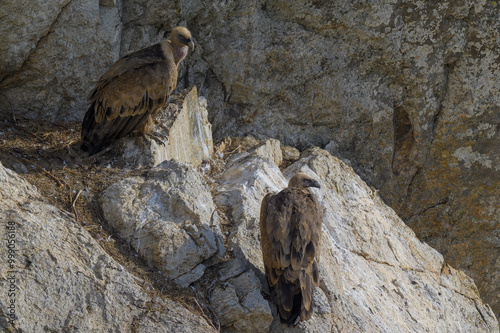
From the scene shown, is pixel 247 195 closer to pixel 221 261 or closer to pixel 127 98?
pixel 221 261

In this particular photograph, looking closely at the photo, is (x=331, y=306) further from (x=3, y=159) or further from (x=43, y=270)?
(x=3, y=159)

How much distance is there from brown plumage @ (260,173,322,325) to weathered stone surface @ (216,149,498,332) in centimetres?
20

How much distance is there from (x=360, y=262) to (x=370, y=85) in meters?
2.65

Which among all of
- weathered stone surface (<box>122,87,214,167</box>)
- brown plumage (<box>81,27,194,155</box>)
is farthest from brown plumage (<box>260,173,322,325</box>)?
brown plumage (<box>81,27,194,155</box>)

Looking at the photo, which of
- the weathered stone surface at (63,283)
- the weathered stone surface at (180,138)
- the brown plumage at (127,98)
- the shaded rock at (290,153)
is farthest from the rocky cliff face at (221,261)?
the brown plumage at (127,98)

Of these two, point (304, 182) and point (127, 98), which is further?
point (304, 182)

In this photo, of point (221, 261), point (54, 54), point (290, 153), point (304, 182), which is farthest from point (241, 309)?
point (54, 54)

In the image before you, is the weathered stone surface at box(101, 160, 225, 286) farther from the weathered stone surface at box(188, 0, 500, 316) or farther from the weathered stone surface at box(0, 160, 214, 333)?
the weathered stone surface at box(188, 0, 500, 316)

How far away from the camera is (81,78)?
7359mm

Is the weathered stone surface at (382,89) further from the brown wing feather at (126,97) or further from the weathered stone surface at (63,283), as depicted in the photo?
the weathered stone surface at (63,283)

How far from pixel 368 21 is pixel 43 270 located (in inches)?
205

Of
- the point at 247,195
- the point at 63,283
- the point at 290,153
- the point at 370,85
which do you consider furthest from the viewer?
the point at 370,85

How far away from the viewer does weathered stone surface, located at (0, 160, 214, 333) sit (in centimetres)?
456

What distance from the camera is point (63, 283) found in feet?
15.6
